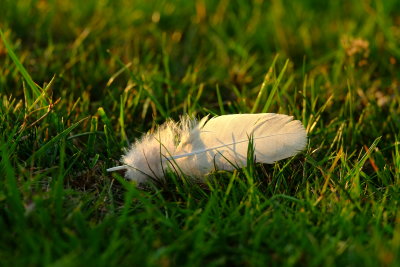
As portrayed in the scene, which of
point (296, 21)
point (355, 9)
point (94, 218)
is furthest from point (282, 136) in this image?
point (355, 9)

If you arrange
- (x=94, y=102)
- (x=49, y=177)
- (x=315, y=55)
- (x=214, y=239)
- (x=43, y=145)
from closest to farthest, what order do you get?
(x=214, y=239) → (x=49, y=177) → (x=43, y=145) → (x=94, y=102) → (x=315, y=55)

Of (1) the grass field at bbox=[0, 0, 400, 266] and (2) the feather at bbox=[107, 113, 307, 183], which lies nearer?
(1) the grass field at bbox=[0, 0, 400, 266]

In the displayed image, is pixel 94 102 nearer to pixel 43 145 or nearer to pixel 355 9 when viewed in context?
pixel 43 145

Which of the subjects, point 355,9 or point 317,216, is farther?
point 355,9

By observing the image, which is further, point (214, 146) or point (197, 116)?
point (197, 116)
